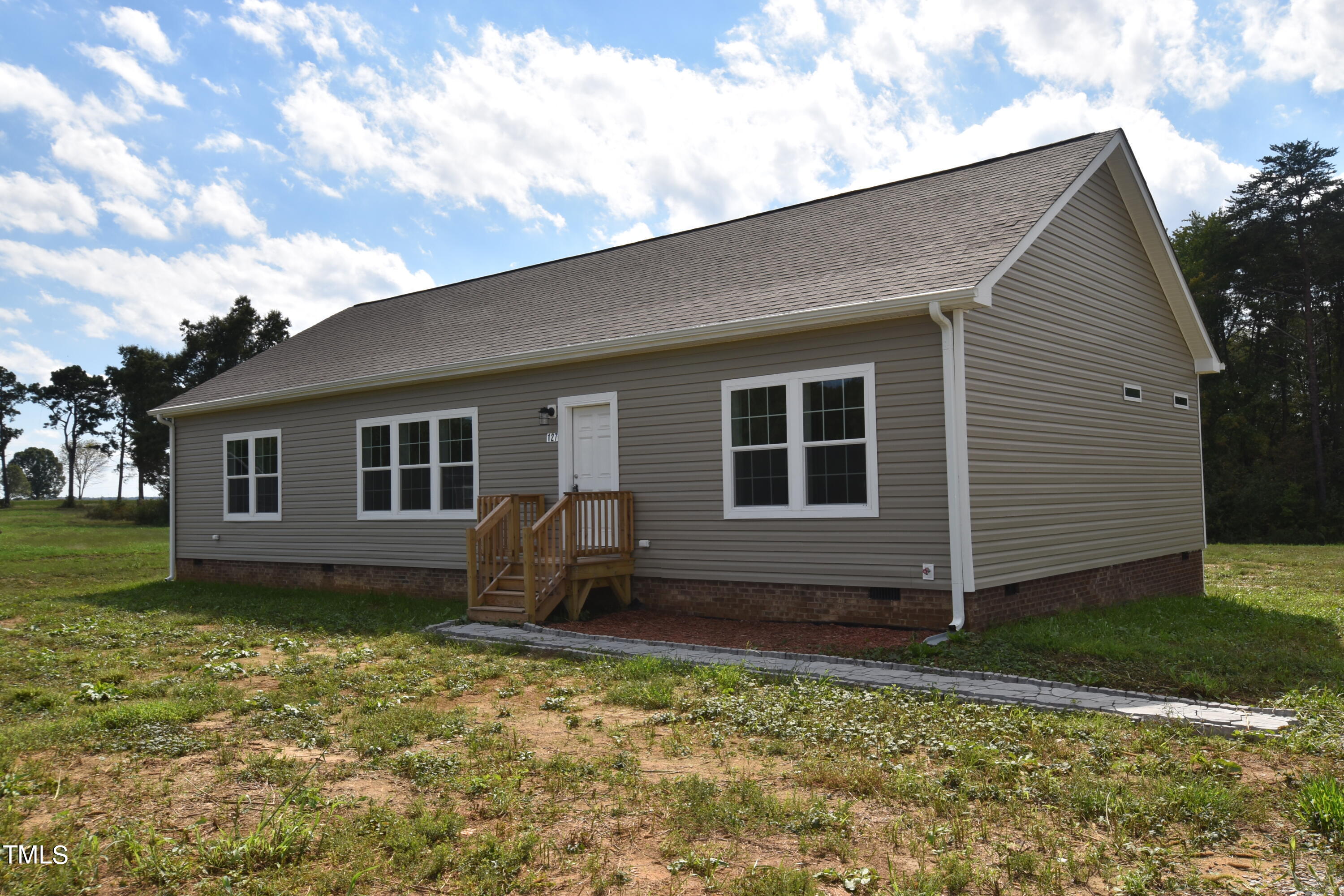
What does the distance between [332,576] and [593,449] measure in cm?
571

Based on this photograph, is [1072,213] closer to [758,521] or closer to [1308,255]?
[758,521]

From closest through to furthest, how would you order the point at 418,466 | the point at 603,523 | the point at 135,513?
the point at 603,523 → the point at 418,466 → the point at 135,513

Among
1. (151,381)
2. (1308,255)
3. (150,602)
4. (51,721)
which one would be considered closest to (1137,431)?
(51,721)

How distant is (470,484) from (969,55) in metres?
8.42

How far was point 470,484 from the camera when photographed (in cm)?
1282

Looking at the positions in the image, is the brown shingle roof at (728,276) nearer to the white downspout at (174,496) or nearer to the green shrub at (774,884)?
the white downspout at (174,496)

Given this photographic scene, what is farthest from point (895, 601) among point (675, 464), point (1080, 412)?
point (1080, 412)

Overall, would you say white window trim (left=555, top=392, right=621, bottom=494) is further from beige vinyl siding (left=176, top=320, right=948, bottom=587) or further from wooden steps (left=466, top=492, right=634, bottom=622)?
wooden steps (left=466, top=492, right=634, bottom=622)

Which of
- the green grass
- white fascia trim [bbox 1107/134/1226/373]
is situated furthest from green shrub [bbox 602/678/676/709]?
white fascia trim [bbox 1107/134/1226/373]

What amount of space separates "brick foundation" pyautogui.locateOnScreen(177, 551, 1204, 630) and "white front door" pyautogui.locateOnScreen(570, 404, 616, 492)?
4.37 feet

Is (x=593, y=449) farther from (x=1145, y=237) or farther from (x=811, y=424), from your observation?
(x=1145, y=237)

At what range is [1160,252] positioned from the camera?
12.7m

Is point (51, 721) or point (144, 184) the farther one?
point (144, 184)

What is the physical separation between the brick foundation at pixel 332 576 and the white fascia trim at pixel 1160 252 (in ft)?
33.5
